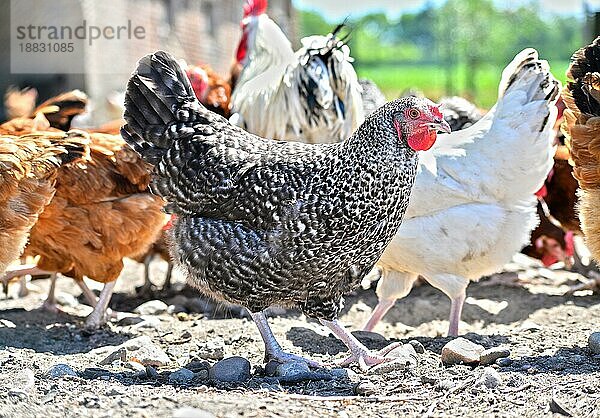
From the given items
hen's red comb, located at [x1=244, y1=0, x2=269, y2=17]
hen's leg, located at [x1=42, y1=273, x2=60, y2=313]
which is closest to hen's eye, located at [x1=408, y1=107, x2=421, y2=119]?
hen's leg, located at [x1=42, y1=273, x2=60, y2=313]

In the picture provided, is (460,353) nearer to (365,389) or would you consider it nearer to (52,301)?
(365,389)

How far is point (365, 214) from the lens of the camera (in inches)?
164

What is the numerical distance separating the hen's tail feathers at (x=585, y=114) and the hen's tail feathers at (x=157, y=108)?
2525 millimetres

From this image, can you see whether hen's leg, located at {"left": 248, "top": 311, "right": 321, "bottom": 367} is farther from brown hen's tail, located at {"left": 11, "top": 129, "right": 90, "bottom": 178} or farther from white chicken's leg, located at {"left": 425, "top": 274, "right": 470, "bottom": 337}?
brown hen's tail, located at {"left": 11, "top": 129, "right": 90, "bottom": 178}

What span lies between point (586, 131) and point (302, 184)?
7.44 feet

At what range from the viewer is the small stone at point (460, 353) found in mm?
4562

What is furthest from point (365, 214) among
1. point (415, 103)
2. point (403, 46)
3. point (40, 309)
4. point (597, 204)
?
point (403, 46)

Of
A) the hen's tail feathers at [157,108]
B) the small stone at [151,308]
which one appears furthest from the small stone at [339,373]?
the small stone at [151,308]

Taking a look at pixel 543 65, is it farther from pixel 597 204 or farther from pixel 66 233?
pixel 66 233

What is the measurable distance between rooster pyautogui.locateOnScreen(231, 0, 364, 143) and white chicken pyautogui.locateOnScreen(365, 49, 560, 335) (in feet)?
3.47

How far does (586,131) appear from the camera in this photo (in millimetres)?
5352

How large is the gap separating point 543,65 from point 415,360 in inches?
101

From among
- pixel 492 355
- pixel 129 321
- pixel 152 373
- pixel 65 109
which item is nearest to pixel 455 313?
pixel 492 355

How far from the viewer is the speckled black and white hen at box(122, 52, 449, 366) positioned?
4191 millimetres
